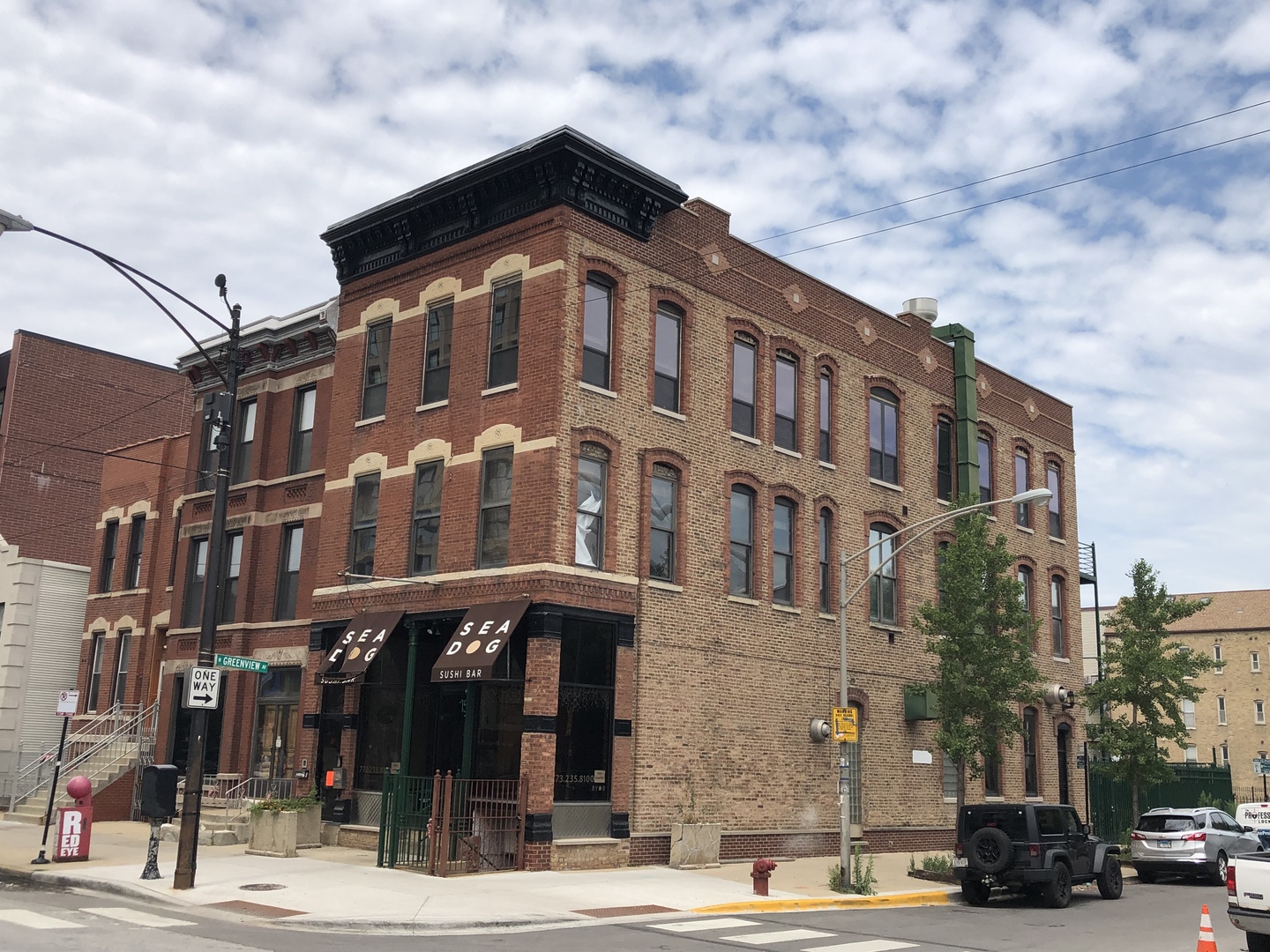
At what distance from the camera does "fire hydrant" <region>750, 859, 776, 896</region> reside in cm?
1842

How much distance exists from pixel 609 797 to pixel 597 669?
230cm

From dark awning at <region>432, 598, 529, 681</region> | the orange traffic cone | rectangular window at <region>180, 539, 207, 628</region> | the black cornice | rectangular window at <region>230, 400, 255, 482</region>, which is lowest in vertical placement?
the orange traffic cone

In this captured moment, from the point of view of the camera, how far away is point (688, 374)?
24781 millimetres

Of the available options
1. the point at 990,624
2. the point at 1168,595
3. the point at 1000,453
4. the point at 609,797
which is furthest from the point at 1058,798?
the point at 609,797

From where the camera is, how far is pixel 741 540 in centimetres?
2559

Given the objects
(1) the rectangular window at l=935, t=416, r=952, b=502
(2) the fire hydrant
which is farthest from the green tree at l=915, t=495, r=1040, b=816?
(2) the fire hydrant

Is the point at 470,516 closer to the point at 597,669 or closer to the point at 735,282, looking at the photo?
the point at 597,669

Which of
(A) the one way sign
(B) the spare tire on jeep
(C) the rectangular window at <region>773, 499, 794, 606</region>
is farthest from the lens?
(C) the rectangular window at <region>773, 499, 794, 606</region>

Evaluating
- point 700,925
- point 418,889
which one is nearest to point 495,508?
point 418,889

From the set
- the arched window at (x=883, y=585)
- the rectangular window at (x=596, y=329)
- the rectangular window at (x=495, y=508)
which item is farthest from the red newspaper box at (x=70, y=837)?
the arched window at (x=883, y=585)

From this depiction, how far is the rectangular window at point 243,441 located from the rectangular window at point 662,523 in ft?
40.3

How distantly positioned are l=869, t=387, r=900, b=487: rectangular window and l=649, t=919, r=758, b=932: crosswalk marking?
50.3 ft

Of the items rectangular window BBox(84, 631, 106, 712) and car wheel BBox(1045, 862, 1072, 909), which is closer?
car wheel BBox(1045, 862, 1072, 909)

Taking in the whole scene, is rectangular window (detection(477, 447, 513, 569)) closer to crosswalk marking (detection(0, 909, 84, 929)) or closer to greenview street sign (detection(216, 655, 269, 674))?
greenview street sign (detection(216, 655, 269, 674))
